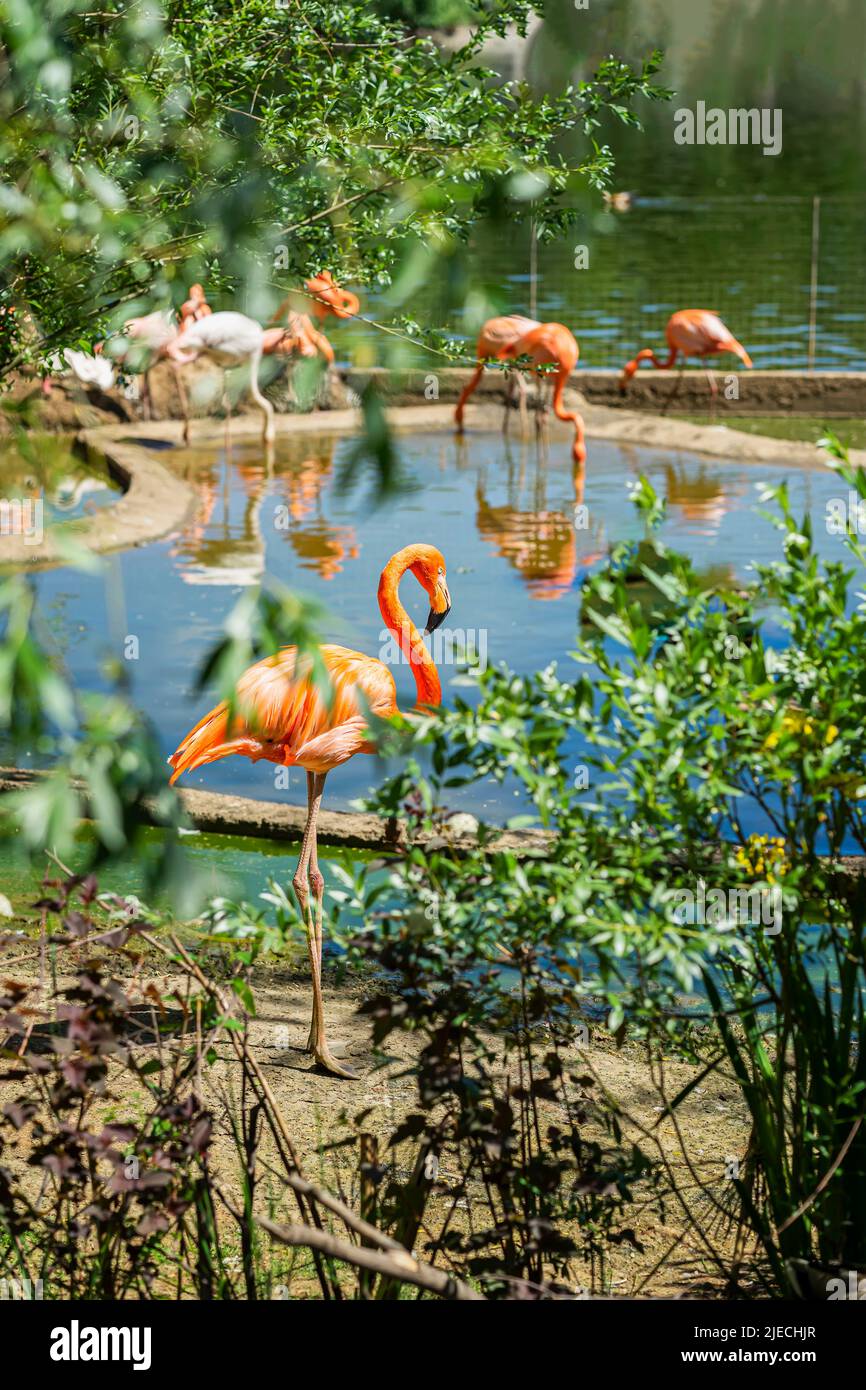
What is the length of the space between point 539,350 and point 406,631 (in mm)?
9848

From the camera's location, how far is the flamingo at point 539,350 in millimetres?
13555

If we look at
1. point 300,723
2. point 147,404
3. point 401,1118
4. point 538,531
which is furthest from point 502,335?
point 401,1118

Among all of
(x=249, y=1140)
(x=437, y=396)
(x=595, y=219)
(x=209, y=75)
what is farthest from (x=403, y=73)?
(x=437, y=396)

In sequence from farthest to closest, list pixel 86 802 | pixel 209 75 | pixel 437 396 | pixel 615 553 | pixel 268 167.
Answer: pixel 437 396 < pixel 86 802 < pixel 209 75 < pixel 615 553 < pixel 268 167

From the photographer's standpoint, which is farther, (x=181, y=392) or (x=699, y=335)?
(x=699, y=335)

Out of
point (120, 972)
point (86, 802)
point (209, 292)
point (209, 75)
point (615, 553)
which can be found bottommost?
point (120, 972)

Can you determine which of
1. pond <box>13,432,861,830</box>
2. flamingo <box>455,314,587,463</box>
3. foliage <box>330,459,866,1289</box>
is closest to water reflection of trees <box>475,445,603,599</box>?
pond <box>13,432,861,830</box>

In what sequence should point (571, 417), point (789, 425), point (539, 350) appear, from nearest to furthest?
1. point (571, 417)
2. point (539, 350)
3. point (789, 425)

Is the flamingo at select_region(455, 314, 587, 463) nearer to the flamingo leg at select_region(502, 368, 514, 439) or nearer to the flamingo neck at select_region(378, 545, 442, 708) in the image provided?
the flamingo leg at select_region(502, 368, 514, 439)

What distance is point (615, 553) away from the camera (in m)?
2.38

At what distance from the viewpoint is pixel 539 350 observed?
14023mm

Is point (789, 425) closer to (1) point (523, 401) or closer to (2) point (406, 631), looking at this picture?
(1) point (523, 401)
